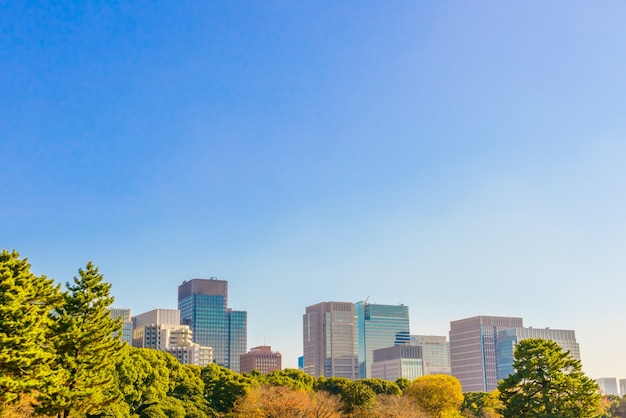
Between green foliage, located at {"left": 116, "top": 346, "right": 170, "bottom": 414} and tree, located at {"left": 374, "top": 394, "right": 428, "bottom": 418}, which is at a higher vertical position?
green foliage, located at {"left": 116, "top": 346, "right": 170, "bottom": 414}

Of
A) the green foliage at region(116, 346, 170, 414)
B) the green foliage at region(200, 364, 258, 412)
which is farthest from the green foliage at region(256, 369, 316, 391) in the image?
the green foliage at region(116, 346, 170, 414)

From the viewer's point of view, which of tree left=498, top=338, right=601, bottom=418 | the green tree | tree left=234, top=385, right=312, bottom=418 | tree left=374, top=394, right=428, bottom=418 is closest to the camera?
the green tree

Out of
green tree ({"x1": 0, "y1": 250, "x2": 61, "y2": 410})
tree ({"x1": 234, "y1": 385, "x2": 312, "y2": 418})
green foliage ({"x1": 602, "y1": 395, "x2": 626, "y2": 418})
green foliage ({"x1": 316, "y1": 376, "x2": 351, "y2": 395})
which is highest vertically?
green tree ({"x1": 0, "y1": 250, "x2": 61, "y2": 410})

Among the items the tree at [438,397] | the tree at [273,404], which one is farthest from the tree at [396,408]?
the tree at [273,404]

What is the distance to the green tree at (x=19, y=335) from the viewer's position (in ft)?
111

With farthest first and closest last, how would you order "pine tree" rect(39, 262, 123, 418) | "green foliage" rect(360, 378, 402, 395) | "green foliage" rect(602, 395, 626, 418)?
1. "green foliage" rect(602, 395, 626, 418)
2. "green foliage" rect(360, 378, 402, 395)
3. "pine tree" rect(39, 262, 123, 418)

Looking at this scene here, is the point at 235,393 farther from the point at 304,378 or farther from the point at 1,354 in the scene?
the point at 1,354

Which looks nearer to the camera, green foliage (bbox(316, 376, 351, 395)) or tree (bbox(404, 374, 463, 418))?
tree (bbox(404, 374, 463, 418))

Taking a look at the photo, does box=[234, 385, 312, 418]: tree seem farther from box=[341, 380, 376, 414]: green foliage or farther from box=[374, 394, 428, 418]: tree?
box=[374, 394, 428, 418]: tree

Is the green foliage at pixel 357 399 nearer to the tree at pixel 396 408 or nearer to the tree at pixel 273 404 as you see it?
the tree at pixel 396 408

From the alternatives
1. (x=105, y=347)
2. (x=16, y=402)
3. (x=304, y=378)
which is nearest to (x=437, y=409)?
(x=304, y=378)

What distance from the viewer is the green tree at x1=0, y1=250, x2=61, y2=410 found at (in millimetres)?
33688

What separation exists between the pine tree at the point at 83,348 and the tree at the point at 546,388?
105 feet

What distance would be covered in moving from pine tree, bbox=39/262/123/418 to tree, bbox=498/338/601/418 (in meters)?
31.9
